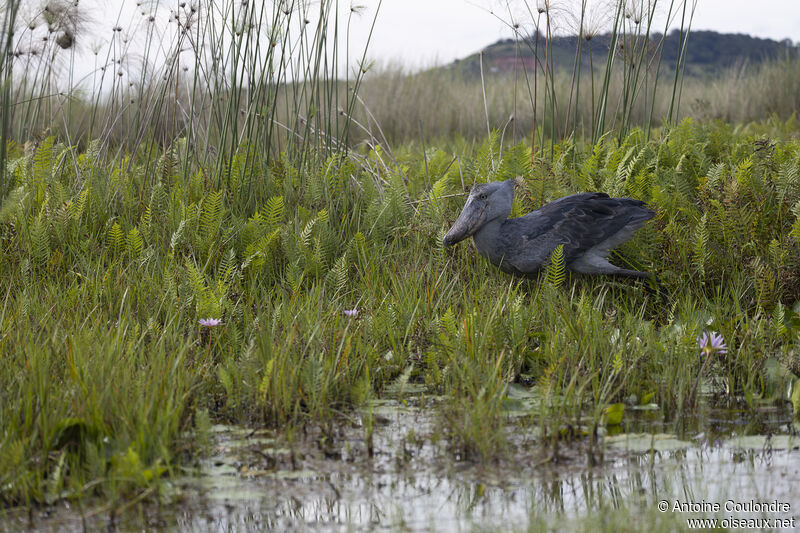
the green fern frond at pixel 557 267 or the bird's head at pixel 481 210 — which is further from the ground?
the bird's head at pixel 481 210

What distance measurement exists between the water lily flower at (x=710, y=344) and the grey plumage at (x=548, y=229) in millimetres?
813

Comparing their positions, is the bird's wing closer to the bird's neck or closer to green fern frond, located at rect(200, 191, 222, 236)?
the bird's neck

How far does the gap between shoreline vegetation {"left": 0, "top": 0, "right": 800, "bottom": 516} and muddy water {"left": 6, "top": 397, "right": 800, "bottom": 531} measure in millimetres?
75

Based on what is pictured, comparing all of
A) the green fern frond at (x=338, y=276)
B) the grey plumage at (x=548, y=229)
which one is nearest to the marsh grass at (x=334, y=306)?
the green fern frond at (x=338, y=276)

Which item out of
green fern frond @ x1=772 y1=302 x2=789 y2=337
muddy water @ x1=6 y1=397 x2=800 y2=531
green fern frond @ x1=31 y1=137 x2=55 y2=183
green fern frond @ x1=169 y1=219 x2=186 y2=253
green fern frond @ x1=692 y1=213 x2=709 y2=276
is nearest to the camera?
muddy water @ x1=6 y1=397 x2=800 y2=531

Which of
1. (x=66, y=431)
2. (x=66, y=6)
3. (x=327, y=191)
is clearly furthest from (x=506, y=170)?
(x=66, y=431)

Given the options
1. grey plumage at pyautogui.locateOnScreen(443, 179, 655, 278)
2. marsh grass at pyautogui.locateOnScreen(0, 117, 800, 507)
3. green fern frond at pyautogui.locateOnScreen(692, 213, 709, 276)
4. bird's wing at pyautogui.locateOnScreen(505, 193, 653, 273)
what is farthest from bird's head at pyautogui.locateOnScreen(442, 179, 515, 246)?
green fern frond at pyautogui.locateOnScreen(692, 213, 709, 276)

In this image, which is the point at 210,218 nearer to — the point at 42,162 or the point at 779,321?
the point at 42,162

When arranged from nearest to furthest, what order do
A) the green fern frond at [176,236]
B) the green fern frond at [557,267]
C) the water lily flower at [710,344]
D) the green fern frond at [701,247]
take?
1. the water lily flower at [710,344]
2. the green fern frond at [557,267]
3. the green fern frond at [701,247]
4. the green fern frond at [176,236]

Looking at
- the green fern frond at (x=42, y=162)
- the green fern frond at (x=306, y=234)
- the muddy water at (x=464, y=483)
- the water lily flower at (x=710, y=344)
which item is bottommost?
the muddy water at (x=464, y=483)

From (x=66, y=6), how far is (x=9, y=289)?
2.06 meters

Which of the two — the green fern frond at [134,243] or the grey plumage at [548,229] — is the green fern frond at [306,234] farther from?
the green fern frond at [134,243]

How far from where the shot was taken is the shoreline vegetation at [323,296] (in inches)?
105

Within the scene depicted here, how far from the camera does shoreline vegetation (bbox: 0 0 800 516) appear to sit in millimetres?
2668
